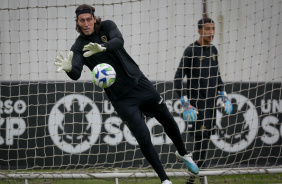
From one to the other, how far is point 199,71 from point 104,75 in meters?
1.97

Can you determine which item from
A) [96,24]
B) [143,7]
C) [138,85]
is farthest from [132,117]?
[143,7]

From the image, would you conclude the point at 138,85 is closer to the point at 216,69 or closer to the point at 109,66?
the point at 109,66

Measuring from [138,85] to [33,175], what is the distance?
2.10m

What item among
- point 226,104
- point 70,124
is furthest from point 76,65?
point 70,124

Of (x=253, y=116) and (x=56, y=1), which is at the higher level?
(x=56, y=1)

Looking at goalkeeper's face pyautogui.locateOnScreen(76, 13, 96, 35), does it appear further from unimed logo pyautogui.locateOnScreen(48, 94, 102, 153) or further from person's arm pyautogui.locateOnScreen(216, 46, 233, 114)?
unimed logo pyautogui.locateOnScreen(48, 94, 102, 153)

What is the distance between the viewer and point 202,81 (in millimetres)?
5555

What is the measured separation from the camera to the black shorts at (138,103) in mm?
4211

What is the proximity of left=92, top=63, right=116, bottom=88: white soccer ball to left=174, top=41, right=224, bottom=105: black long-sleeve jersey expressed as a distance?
1.59 metres

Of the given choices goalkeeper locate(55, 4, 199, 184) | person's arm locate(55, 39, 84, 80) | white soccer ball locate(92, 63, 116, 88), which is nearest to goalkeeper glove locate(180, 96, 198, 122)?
goalkeeper locate(55, 4, 199, 184)

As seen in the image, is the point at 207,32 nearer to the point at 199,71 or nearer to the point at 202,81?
the point at 199,71

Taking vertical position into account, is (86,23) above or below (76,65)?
above

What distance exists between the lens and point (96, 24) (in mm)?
4301

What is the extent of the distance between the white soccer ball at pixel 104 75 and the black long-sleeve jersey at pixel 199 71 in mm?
1587
